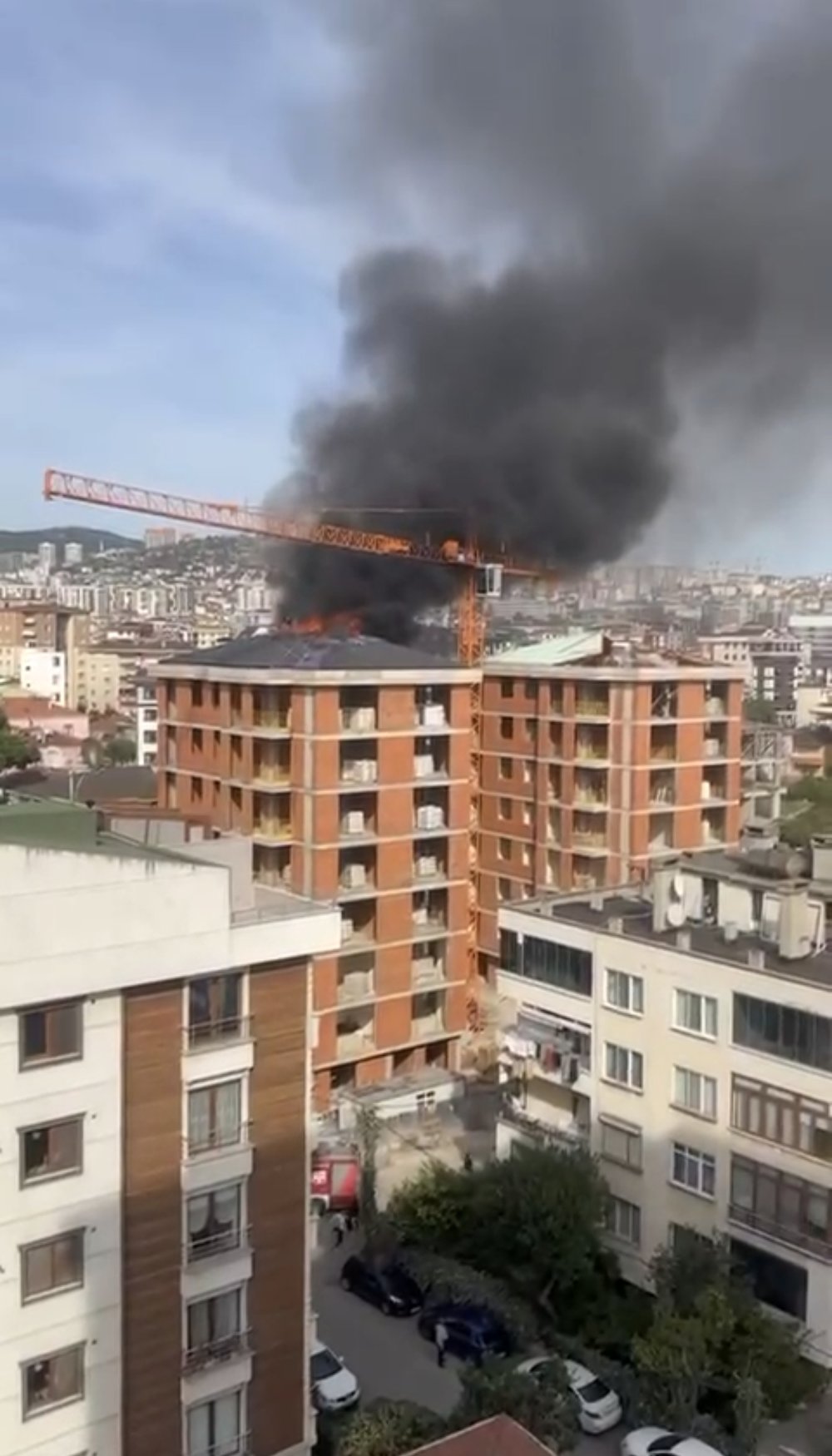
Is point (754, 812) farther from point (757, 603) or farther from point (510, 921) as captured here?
point (757, 603)

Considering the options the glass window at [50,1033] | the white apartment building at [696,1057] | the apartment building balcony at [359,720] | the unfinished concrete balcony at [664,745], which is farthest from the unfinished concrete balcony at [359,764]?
the glass window at [50,1033]

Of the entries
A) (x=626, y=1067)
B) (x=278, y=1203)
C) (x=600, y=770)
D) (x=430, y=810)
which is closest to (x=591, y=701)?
(x=600, y=770)

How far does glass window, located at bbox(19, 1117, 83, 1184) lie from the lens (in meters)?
5.14

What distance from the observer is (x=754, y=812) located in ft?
61.4

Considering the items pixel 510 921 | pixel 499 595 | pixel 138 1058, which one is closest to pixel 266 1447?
pixel 138 1058

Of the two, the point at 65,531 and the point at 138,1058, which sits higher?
the point at 65,531

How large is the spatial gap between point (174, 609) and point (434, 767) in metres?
87.6

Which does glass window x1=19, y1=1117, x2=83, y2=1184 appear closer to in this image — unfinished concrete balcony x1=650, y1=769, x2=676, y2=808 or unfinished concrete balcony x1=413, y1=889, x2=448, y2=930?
unfinished concrete balcony x1=413, y1=889, x2=448, y2=930

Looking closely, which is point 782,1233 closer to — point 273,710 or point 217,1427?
point 217,1427

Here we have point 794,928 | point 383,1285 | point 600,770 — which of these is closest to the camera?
point 794,928

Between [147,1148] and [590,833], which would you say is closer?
[147,1148]

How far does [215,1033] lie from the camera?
5617mm

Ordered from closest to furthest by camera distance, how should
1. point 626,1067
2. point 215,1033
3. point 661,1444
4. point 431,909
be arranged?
point 215,1033
point 661,1444
point 626,1067
point 431,909

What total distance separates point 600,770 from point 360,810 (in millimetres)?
3197
